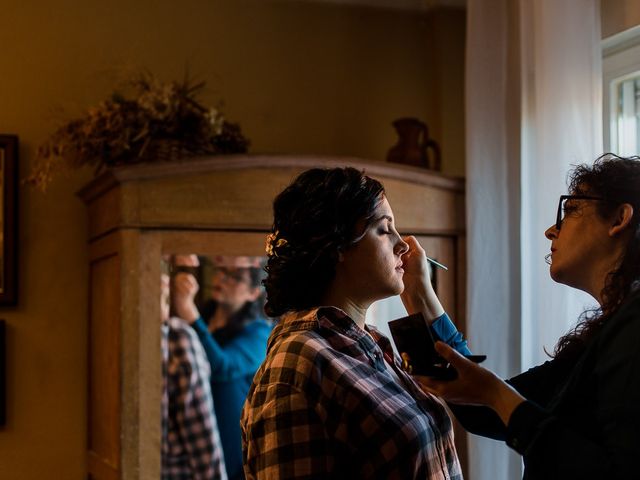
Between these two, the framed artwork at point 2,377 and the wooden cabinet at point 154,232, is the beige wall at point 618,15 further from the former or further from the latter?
the framed artwork at point 2,377

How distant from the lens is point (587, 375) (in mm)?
1317

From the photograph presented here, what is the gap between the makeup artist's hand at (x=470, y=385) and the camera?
1345 mm

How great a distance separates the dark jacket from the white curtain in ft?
3.02

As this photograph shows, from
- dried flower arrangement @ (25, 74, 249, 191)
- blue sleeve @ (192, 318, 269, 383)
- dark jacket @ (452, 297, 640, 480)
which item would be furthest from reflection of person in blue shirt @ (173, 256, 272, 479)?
dark jacket @ (452, 297, 640, 480)

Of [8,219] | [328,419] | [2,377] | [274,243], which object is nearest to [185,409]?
[2,377]

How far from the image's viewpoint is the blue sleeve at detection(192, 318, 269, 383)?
238 cm

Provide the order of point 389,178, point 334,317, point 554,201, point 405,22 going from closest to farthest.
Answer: point 334,317
point 554,201
point 389,178
point 405,22

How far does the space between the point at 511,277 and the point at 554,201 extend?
13.7 inches

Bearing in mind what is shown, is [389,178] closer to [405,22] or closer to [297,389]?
[405,22]

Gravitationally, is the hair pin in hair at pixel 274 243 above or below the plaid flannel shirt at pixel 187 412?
above

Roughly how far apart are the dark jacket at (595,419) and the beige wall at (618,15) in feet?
3.84

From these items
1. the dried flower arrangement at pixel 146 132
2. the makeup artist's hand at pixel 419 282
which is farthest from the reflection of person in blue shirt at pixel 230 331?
the makeup artist's hand at pixel 419 282

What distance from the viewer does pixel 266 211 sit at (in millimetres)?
2406

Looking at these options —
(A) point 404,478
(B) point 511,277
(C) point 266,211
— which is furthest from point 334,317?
(B) point 511,277
